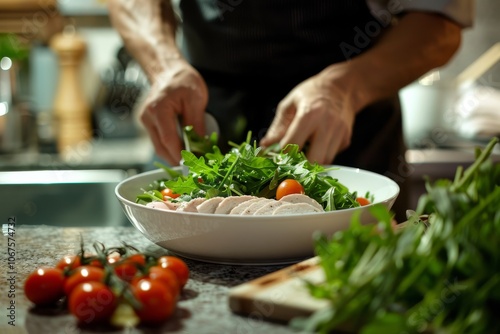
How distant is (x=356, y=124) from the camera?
5.31 feet

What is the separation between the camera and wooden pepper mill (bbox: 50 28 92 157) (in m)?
3.12

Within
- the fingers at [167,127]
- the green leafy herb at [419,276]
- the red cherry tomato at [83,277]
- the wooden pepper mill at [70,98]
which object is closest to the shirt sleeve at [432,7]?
the fingers at [167,127]

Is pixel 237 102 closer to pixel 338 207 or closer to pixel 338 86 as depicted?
pixel 338 86

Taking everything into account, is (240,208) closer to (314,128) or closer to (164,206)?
(164,206)

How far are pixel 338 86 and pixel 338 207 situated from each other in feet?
1.38

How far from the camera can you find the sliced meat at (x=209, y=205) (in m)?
0.95

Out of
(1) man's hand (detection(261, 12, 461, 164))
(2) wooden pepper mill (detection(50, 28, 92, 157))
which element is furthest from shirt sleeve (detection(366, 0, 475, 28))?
(2) wooden pepper mill (detection(50, 28, 92, 157))

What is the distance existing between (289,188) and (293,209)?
8 centimetres

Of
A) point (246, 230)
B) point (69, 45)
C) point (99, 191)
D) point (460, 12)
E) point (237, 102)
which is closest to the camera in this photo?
point (246, 230)

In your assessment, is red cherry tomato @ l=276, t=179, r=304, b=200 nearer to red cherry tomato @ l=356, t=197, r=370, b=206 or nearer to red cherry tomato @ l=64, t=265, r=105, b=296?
red cherry tomato @ l=356, t=197, r=370, b=206

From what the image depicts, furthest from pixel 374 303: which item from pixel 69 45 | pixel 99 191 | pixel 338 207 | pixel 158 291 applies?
pixel 69 45

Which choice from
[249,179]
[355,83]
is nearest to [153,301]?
[249,179]

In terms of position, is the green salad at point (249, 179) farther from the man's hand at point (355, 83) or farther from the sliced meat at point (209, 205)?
the man's hand at point (355, 83)

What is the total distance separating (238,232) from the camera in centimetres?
90
